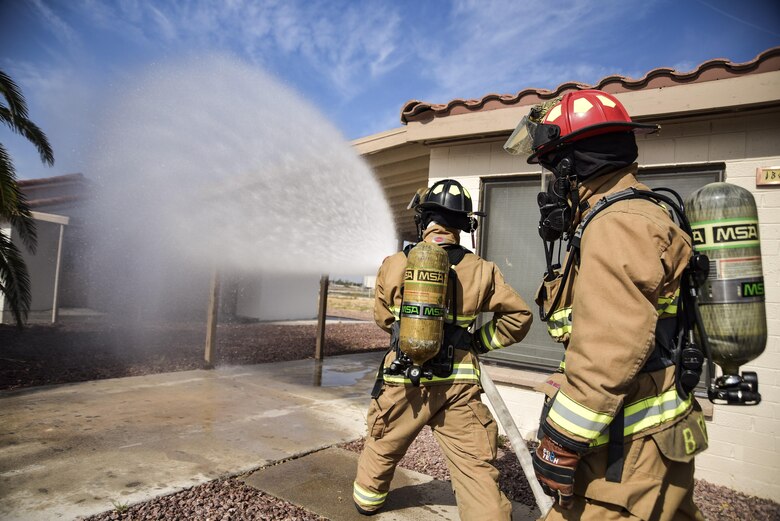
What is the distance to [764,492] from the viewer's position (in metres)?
3.44

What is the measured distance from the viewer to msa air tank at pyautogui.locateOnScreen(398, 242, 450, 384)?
2.37 m

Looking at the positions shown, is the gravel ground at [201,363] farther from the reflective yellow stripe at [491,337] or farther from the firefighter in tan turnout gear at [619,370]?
Answer: the firefighter in tan turnout gear at [619,370]

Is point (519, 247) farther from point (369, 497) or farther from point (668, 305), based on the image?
point (668, 305)

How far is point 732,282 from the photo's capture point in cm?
151

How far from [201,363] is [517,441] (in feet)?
20.9

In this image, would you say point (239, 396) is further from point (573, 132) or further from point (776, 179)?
point (776, 179)

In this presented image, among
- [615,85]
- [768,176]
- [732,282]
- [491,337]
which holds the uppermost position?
[615,85]

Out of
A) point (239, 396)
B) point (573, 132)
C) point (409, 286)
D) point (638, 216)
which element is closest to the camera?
point (638, 216)

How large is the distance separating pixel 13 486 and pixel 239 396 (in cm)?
272

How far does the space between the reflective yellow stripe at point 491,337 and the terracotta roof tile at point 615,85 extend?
242 centimetres

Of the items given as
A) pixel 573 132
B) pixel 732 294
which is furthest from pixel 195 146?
pixel 732 294

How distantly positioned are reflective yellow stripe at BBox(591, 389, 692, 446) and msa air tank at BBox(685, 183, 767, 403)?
0.64 ft

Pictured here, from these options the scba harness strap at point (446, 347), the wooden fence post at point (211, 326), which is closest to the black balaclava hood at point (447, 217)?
the scba harness strap at point (446, 347)

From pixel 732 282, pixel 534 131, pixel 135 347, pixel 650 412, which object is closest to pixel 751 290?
pixel 732 282
